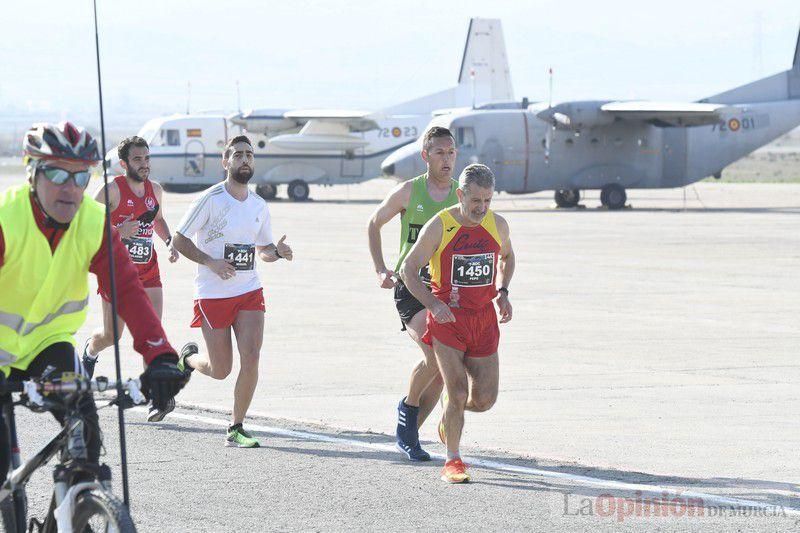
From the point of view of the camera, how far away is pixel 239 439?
8.86 metres

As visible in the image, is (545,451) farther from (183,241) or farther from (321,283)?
(321,283)

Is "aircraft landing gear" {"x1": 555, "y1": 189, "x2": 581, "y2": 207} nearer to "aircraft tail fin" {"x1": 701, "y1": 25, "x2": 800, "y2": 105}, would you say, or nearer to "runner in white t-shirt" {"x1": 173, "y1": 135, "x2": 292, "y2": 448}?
"aircraft tail fin" {"x1": 701, "y1": 25, "x2": 800, "y2": 105}

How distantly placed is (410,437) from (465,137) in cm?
3207

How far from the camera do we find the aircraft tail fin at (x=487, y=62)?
62719mm

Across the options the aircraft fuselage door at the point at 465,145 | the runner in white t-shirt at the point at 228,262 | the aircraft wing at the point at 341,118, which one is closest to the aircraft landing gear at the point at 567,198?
the aircraft fuselage door at the point at 465,145

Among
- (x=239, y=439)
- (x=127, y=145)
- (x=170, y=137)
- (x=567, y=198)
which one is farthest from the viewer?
(x=170, y=137)

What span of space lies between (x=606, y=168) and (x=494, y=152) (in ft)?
12.1

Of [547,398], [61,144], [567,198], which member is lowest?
[567,198]

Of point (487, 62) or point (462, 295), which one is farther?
point (487, 62)

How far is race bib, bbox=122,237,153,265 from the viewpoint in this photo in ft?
33.9

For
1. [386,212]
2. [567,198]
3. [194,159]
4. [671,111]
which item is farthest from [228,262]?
[194,159]

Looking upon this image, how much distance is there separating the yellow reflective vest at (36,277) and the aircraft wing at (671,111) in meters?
36.4

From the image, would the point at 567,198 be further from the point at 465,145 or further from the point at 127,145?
the point at 127,145

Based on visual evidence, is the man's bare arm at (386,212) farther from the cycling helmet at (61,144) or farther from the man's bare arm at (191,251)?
the cycling helmet at (61,144)
